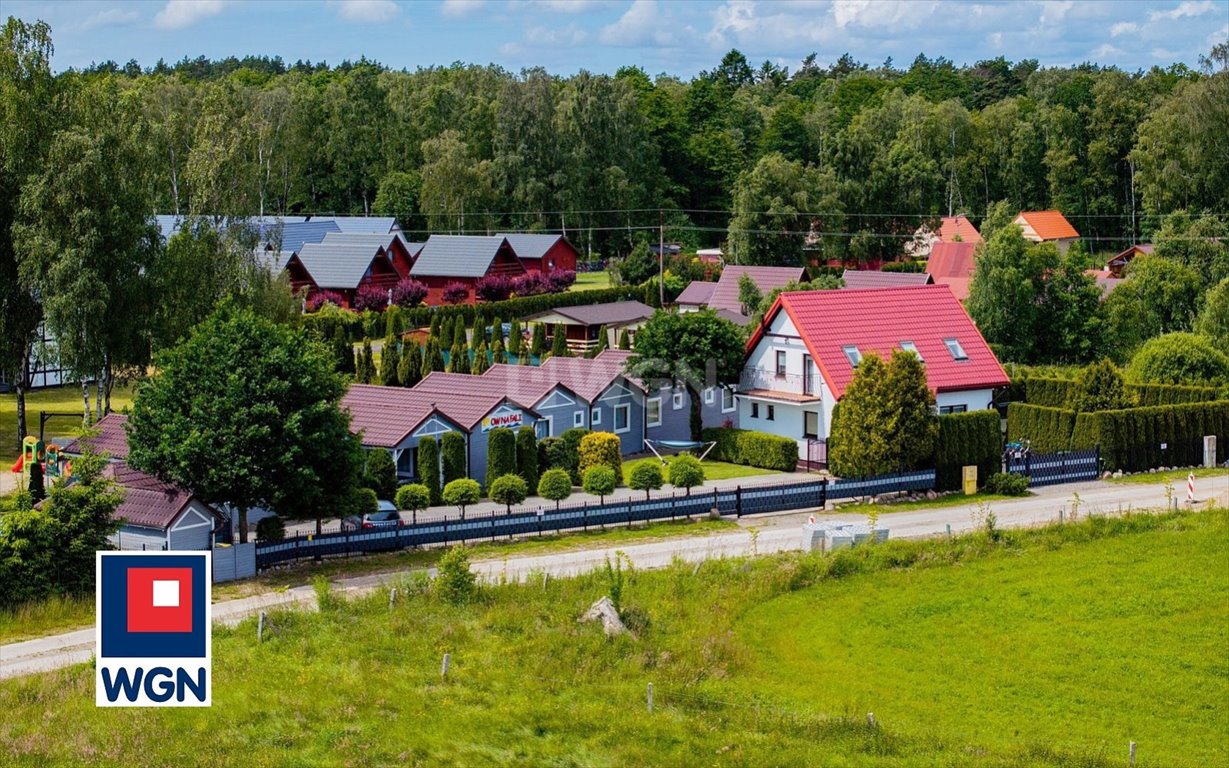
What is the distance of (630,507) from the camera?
4081cm

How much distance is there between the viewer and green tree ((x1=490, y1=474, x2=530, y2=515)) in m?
41.6

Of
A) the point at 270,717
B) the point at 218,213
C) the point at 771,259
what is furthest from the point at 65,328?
the point at 771,259

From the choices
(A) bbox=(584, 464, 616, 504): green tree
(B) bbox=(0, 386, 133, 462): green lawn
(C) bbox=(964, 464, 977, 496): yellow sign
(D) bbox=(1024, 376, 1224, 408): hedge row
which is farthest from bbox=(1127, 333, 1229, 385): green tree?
(B) bbox=(0, 386, 133, 462): green lawn

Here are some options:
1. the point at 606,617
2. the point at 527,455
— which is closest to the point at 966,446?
the point at 527,455

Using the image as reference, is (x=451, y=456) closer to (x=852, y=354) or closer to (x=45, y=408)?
(x=852, y=354)

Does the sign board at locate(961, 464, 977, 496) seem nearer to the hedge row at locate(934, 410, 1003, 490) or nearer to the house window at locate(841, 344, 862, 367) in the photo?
the hedge row at locate(934, 410, 1003, 490)

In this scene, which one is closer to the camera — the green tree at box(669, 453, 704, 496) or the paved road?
the paved road

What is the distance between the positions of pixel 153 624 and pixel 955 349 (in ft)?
124

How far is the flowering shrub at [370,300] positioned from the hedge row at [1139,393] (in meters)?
40.4

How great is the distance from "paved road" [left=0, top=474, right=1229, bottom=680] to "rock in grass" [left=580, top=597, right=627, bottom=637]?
11.9ft

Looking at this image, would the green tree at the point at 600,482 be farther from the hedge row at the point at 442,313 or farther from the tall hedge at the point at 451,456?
the hedge row at the point at 442,313

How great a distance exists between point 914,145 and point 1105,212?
16064 millimetres

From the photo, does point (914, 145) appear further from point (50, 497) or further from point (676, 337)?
point (50, 497)

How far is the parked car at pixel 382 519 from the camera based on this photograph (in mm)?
39438
